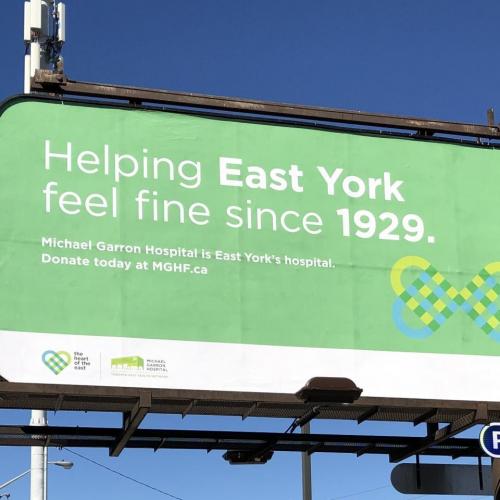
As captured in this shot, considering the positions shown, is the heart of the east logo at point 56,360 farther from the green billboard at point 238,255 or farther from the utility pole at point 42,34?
the utility pole at point 42,34

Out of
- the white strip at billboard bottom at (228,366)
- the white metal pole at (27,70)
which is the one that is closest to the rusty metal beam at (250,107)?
the white strip at billboard bottom at (228,366)

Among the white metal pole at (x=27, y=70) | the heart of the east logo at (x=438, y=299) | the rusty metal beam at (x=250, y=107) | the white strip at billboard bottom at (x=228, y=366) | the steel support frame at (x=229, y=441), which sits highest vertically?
the white metal pole at (x=27, y=70)

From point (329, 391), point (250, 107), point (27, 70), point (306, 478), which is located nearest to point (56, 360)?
point (329, 391)

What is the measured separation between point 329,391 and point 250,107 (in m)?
4.29

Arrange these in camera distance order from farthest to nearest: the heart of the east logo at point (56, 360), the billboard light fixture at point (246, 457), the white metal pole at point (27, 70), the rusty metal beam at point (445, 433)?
the white metal pole at point (27, 70) < the billboard light fixture at point (246, 457) < the rusty metal beam at point (445, 433) < the heart of the east logo at point (56, 360)

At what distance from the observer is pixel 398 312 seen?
17.3 meters

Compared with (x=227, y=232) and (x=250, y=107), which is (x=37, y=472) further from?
(x=250, y=107)

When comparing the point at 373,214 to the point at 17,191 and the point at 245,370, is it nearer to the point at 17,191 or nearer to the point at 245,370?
the point at 245,370

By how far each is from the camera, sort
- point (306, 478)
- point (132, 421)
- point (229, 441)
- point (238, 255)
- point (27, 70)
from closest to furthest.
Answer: point (132, 421)
point (238, 255)
point (229, 441)
point (306, 478)
point (27, 70)

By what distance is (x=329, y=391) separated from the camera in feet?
53.4

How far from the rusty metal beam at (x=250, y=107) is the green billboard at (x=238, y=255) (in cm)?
22

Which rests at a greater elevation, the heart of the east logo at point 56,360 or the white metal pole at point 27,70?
the white metal pole at point 27,70

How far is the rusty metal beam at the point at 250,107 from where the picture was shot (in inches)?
A: 672

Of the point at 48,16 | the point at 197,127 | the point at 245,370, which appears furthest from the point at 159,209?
the point at 48,16
